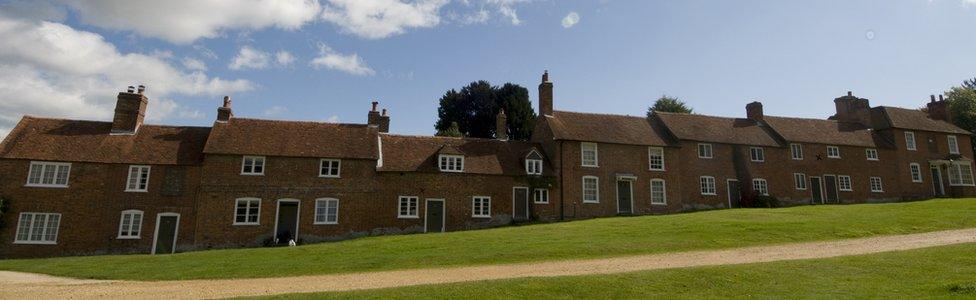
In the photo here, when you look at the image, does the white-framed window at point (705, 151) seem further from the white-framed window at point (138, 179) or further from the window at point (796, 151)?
the white-framed window at point (138, 179)

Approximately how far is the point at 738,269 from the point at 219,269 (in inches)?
661

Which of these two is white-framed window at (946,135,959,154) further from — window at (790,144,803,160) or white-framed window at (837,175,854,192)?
window at (790,144,803,160)

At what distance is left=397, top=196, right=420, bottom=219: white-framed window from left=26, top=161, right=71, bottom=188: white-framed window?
18.2 metres

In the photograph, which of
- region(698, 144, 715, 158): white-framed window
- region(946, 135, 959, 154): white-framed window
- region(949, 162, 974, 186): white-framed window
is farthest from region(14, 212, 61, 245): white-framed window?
region(946, 135, 959, 154): white-framed window

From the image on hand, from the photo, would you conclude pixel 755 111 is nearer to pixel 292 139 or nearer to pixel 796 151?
pixel 796 151

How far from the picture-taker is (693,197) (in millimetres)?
38594

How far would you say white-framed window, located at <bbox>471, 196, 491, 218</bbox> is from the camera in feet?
112

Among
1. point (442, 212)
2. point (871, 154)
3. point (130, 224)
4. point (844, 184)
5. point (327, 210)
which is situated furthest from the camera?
point (871, 154)

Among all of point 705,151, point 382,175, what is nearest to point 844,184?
point 705,151

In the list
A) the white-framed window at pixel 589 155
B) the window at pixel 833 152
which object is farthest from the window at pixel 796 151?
the white-framed window at pixel 589 155

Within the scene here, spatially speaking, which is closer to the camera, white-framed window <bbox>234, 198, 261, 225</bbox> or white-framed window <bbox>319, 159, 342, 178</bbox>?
white-framed window <bbox>234, 198, 261, 225</bbox>

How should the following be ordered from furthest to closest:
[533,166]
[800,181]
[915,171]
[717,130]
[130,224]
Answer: [915,171] → [717,130] → [800,181] → [533,166] → [130,224]

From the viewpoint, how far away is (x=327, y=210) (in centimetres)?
3203

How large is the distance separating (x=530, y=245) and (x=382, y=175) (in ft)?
47.2
